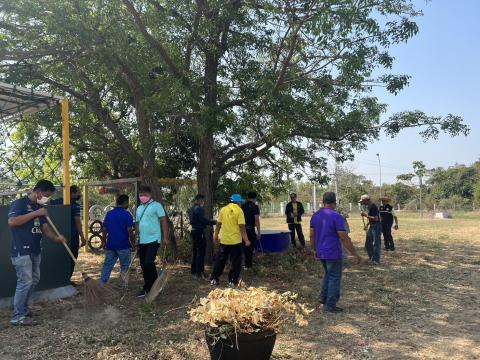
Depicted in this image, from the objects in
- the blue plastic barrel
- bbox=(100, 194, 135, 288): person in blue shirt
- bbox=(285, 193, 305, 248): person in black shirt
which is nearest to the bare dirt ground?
bbox=(100, 194, 135, 288): person in blue shirt

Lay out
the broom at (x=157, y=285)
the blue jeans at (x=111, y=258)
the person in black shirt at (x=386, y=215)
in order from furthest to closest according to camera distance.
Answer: the person in black shirt at (x=386, y=215) < the blue jeans at (x=111, y=258) < the broom at (x=157, y=285)

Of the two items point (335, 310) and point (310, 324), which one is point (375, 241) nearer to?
point (335, 310)

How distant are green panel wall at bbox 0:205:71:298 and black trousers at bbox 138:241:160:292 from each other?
1.37 m

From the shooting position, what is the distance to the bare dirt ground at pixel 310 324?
5.10m

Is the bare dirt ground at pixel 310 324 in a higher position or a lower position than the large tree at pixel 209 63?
lower

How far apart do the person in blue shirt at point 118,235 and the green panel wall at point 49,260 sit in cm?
69

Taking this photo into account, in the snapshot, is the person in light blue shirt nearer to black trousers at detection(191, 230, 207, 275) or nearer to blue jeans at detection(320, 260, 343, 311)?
black trousers at detection(191, 230, 207, 275)

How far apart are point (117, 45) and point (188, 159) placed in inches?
209

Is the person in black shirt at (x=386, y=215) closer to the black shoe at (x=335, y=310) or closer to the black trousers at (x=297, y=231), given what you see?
the black trousers at (x=297, y=231)

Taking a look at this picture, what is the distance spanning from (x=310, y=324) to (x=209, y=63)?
20.5 ft

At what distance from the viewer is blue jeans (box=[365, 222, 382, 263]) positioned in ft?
36.1

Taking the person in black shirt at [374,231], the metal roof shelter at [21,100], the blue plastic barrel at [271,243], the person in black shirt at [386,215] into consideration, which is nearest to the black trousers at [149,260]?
the metal roof shelter at [21,100]

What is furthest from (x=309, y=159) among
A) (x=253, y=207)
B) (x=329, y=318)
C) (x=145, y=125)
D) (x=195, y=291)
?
(x=329, y=318)

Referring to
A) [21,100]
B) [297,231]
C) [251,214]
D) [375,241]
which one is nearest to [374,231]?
[375,241]
